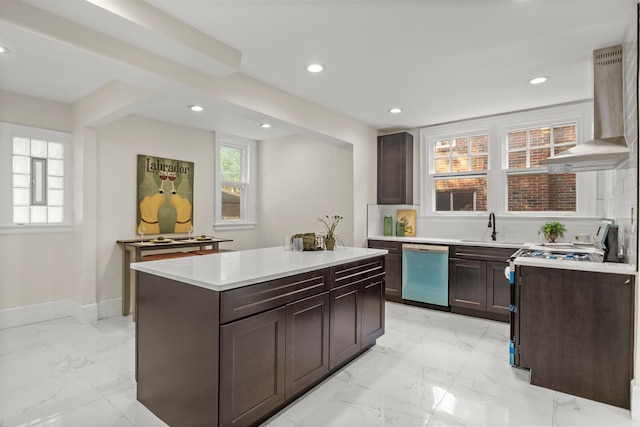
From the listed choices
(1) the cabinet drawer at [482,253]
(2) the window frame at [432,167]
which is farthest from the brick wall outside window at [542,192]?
(1) the cabinet drawer at [482,253]

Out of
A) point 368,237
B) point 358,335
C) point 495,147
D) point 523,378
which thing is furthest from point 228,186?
point 523,378

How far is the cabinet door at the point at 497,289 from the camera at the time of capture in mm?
3898

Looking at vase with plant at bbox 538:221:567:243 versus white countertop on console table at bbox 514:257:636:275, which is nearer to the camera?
white countertop on console table at bbox 514:257:636:275

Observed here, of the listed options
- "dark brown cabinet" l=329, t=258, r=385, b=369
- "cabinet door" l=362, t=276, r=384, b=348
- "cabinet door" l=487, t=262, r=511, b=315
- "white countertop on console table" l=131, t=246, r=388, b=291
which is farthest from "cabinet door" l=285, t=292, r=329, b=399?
"cabinet door" l=487, t=262, r=511, b=315

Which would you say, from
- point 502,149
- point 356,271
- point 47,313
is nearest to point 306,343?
point 356,271

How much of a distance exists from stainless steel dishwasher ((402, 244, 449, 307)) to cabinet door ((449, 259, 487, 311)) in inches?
2.9

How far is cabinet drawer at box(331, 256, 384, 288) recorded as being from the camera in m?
2.58

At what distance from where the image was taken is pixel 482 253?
405 centimetres

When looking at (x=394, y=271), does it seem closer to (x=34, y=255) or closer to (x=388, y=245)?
(x=388, y=245)

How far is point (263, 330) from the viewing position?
1.94 metres

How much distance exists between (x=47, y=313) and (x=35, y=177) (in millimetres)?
1593

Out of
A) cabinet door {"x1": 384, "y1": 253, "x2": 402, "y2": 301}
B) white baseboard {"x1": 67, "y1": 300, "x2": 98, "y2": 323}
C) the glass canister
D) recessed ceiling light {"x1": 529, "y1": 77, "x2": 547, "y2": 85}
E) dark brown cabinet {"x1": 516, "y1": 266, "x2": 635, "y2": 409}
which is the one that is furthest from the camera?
the glass canister

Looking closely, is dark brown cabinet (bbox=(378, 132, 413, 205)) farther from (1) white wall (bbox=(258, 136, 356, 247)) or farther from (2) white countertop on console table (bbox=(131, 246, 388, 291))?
(2) white countertop on console table (bbox=(131, 246, 388, 291))

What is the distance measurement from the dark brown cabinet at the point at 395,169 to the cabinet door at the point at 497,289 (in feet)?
4.95
